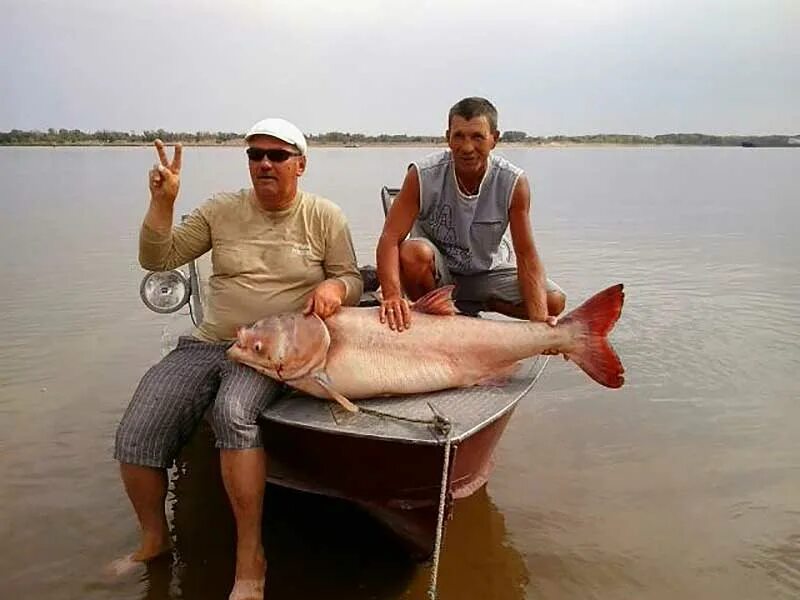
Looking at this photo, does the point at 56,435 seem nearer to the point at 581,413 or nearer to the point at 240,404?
the point at 240,404

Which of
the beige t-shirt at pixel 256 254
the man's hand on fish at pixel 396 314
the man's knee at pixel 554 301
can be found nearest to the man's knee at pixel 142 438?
the beige t-shirt at pixel 256 254

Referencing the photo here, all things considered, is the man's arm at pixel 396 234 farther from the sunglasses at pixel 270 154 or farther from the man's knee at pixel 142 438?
the man's knee at pixel 142 438

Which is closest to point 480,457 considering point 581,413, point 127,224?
point 581,413

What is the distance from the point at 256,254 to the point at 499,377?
148cm

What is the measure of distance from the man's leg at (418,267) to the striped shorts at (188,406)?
48.7 inches

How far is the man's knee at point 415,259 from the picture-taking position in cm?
493

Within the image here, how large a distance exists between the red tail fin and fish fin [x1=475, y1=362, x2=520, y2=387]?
13.2 inches

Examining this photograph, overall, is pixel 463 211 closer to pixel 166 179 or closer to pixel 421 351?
pixel 421 351

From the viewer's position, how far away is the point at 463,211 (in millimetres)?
5090

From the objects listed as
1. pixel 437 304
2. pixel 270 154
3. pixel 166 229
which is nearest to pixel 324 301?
pixel 437 304

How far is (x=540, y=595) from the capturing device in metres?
4.27

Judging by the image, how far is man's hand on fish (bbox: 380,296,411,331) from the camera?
164 inches

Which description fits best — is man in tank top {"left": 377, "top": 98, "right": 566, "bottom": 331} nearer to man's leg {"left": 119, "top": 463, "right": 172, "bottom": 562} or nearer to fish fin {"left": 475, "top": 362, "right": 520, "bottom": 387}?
fish fin {"left": 475, "top": 362, "right": 520, "bottom": 387}

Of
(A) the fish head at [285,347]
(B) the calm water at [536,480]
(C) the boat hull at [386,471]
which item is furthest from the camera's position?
(B) the calm water at [536,480]
